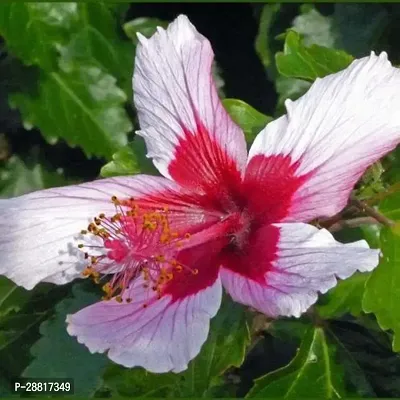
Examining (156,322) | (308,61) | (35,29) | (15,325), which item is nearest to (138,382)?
(156,322)

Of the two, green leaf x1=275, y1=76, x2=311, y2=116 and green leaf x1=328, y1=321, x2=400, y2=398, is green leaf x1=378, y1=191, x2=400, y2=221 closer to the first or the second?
green leaf x1=328, y1=321, x2=400, y2=398

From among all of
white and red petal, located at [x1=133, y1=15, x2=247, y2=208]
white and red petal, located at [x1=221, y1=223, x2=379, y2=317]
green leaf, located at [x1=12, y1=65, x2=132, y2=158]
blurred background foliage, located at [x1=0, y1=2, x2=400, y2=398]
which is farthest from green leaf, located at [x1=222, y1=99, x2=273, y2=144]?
green leaf, located at [x1=12, y1=65, x2=132, y2=158]

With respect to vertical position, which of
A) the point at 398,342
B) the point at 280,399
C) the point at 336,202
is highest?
the point at 336,202

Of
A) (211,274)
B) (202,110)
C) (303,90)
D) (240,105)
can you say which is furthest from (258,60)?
(211,274)

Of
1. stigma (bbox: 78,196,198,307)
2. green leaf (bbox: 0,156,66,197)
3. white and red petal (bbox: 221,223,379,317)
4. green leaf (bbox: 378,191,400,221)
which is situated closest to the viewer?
white and red petal (bbox: 221,223,379,317)

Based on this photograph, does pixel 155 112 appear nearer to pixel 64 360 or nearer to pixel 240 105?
pixel 240 105

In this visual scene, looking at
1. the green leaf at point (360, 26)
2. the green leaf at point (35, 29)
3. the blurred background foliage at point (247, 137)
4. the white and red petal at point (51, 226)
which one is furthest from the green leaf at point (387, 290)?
the green leaf at point (35, 29)
